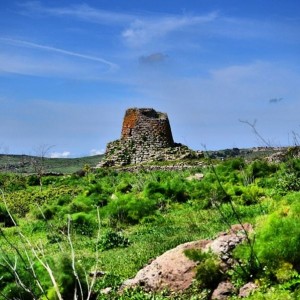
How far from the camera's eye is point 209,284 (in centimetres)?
819

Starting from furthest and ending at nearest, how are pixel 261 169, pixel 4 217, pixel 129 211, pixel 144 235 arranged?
pixel 261 169 < pixel 4 217 < pixel 129 211 < pixel 144 235

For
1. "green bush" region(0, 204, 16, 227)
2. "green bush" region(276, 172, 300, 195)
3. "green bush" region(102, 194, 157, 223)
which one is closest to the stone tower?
"green bush" region(0, 204, 16, 227)

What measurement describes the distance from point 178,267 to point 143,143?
113 ft

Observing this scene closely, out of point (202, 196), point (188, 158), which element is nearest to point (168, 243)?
point (202, 196)

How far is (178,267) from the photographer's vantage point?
860 centimetres

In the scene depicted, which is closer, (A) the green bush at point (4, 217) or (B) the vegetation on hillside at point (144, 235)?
(B) the vegetation on hillside at point (144, 235)

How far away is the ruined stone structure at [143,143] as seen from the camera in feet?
140

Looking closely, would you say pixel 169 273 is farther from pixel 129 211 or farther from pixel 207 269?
pixel 129 211

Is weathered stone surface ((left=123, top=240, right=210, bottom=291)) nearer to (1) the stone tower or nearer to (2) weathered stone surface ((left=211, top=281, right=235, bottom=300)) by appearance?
(2) weathered stone surface ((left=211, top=281, right=235, bottom=300))

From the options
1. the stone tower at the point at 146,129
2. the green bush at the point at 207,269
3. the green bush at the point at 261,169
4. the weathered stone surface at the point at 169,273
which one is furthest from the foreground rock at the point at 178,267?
the stone tower at the point at 146,129

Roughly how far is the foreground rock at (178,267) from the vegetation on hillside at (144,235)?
0.18 meters

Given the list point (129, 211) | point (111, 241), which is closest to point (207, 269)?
point (111, 241)

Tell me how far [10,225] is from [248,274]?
13.3m

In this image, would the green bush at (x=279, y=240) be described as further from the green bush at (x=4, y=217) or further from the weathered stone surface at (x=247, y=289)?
the green bush at (x=4, y=217)
